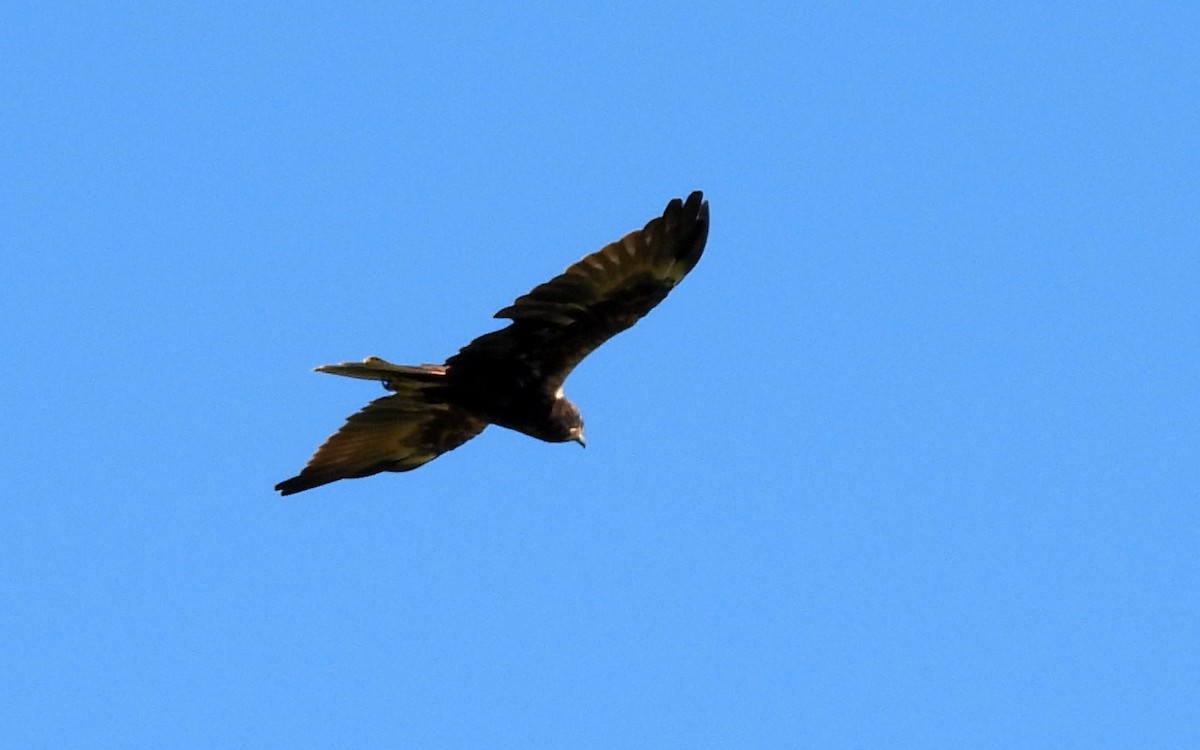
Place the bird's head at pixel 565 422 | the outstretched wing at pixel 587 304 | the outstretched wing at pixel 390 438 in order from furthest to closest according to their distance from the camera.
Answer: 1. the outstretched wing at pixel 390 438
2. the bird's head at pixel 565 422
3. the outstretched wing at pixel 587 304

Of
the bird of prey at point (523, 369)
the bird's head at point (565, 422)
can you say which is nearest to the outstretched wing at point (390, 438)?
the bird of prey at point (523, 369)

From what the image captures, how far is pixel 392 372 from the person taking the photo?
1406 centimetres

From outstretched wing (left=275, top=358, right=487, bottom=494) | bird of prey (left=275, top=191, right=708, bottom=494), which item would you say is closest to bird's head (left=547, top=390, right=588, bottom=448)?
bird of prey (left=275, top=191, right=708, bottom=494)

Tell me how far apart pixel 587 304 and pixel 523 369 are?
90 cm

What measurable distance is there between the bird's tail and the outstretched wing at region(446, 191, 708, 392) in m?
0.18

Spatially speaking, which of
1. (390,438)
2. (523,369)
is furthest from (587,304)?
(390,438)

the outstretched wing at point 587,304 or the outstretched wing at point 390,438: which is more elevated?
the outstretched wing at point 390,438

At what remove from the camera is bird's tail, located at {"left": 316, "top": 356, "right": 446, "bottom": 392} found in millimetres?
13703

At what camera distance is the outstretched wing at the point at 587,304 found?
43.2ft

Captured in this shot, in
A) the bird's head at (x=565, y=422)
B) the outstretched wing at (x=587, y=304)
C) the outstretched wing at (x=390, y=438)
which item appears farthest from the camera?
the outstretched wing at (x=390, y=438)

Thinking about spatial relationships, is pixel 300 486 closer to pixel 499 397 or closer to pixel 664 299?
pixel 499 397

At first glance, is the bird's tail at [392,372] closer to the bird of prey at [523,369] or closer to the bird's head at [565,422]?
the bird of prey at [523,369]

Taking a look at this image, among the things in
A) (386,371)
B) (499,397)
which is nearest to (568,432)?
(499,397)

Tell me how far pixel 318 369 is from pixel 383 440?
2166 mm
